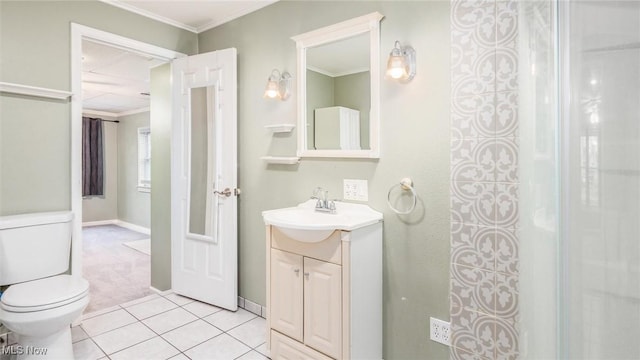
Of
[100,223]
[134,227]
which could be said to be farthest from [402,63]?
[100,223]

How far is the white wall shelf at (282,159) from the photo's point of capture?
2414 mm

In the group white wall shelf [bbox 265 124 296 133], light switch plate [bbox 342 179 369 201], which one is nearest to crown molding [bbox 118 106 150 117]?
white wall shelf [bbox 265 124 296 133]

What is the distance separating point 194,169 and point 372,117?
1665 millimetres

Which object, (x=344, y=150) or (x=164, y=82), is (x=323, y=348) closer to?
(x=344, y=150)

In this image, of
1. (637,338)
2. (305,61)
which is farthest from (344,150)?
(637,338)

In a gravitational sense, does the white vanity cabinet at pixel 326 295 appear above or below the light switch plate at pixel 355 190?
below

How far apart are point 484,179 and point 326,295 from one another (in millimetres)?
990

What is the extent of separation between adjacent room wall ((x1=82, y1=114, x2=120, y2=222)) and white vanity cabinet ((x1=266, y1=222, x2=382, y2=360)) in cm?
634

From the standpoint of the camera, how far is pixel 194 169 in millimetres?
2879

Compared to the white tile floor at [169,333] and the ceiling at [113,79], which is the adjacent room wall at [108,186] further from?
the white tile floor at [169,333]

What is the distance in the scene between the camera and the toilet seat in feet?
5.69

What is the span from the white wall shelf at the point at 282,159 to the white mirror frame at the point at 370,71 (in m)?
0.06

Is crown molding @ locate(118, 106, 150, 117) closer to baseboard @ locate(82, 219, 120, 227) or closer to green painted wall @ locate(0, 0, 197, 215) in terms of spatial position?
baseboard @ locate(82, 219, 120, 227)

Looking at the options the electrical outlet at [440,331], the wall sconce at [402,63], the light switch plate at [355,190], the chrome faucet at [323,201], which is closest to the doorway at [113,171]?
the chrome faucet at [323,201]
